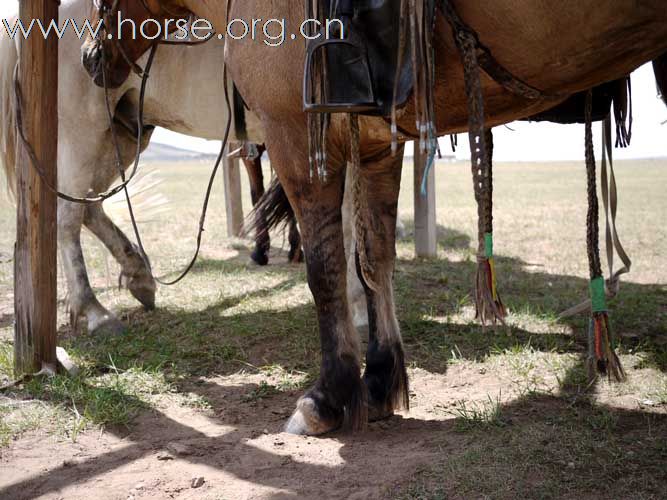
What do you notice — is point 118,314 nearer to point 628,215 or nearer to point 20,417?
point 20,417

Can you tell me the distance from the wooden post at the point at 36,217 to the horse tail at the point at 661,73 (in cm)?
264

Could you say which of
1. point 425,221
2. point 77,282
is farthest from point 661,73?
point 425,221

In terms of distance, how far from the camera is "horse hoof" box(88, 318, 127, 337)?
413 centimetres

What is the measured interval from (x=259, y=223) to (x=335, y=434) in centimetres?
282

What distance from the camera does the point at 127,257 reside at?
471 centimetres

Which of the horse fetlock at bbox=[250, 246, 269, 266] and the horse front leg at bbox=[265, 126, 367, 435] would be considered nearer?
the horse front leg at bbox=[265, 126, 367, 435]

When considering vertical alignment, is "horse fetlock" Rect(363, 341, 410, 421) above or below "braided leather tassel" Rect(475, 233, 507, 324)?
below

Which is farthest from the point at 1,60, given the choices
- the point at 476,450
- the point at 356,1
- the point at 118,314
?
the point at 476,450

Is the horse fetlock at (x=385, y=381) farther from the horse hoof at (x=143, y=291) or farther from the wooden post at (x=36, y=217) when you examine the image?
the horse hoof at (x=143, y=291)

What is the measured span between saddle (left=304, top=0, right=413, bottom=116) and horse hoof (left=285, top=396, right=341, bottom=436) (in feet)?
3.74

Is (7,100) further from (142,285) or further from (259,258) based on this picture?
(259,258)

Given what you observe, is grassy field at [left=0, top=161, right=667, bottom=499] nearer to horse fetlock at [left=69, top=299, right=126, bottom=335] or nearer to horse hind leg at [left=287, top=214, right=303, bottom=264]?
horse fetlock at [left=69, top=299, right=126, bottom=335]

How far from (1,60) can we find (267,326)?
243cm

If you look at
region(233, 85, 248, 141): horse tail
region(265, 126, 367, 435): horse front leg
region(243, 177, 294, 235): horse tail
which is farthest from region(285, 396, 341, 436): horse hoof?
region(243, 177, 294, 235): horse tail
